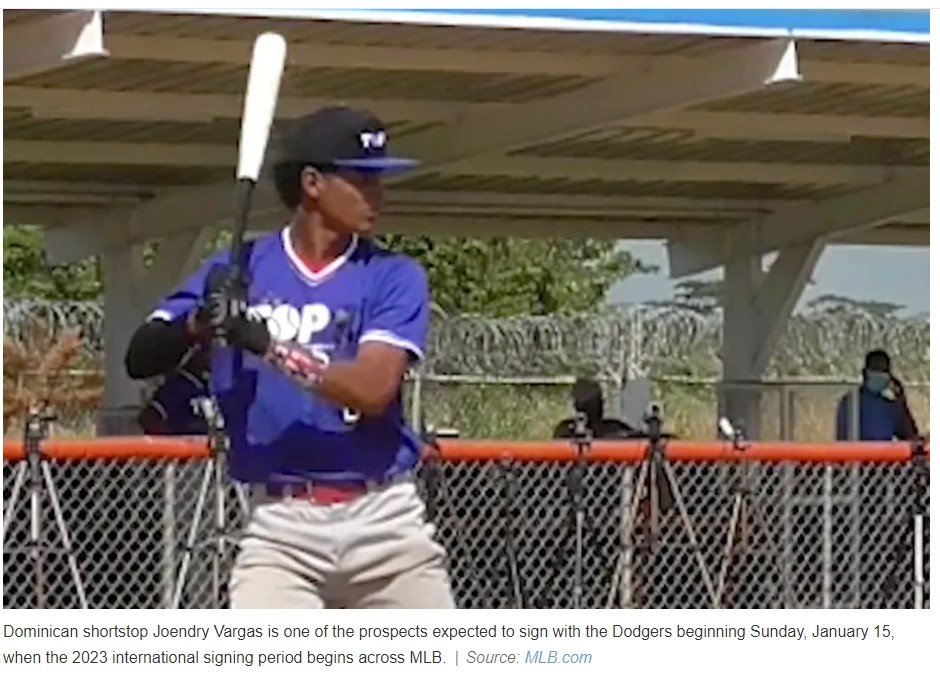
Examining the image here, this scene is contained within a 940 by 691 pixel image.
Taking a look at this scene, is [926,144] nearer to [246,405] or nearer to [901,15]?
[901,15]

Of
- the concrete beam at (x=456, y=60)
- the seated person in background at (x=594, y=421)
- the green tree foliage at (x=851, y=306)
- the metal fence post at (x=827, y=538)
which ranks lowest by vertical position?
the metal fence post at (x=827, y=538)

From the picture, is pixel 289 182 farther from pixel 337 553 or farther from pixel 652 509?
pixel 652 509

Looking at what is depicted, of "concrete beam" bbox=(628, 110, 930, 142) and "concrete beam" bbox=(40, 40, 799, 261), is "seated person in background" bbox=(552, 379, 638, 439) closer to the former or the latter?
"concrete beam" bbox=(40, 40, 799, 261)

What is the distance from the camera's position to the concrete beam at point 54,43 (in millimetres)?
6238

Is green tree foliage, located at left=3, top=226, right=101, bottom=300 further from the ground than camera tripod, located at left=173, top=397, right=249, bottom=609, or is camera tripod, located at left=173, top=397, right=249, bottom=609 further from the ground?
green tree foliage, located at left=3, top=226, right=101, bottom=300

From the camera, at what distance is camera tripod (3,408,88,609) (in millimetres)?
5613

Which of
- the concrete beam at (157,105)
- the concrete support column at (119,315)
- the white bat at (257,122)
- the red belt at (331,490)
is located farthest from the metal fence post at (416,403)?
the red belt at (331,490)

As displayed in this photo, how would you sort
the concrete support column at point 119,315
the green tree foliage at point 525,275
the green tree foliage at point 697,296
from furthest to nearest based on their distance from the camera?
1. the green tree foliage at point 525,275
2. the green tree foliage at point 697,296
3. the concrete support column at point 119,315

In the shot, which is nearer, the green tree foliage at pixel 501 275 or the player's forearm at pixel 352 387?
the player's forearm at pixel 352 387

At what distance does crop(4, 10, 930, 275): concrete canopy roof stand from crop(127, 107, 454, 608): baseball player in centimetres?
55

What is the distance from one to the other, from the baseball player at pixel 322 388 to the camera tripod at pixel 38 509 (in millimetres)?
1208

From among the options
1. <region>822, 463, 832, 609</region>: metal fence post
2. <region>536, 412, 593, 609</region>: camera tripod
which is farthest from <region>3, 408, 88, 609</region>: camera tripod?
<region>822, 463, 832, 609</region>: metal fence post

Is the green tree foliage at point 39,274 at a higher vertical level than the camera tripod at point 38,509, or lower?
higher

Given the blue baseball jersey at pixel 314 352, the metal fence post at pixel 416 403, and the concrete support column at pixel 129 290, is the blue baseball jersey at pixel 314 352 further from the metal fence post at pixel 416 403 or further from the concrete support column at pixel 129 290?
the concrete support column at pixel 129 290
